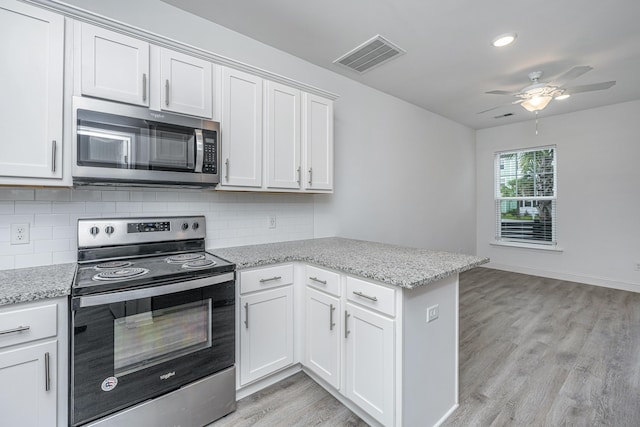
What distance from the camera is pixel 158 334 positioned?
151 centimetres

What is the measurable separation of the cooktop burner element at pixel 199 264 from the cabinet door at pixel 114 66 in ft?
3.29

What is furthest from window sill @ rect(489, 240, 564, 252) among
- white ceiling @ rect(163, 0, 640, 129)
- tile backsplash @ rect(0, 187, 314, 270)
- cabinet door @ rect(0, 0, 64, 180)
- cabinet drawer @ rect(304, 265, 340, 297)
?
cabinet door @ rect(0, 0, 64, 180)

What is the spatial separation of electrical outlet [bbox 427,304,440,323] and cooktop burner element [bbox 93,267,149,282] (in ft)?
5.11

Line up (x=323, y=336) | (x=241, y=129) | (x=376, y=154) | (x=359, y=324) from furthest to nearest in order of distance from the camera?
(x=376, y=154) < (x=241, y=129) < (x=323, y=336) < (x=359, y=324)

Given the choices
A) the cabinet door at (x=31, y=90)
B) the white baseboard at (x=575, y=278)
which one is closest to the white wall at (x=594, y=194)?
the white baseboard at (x=575, y=278)

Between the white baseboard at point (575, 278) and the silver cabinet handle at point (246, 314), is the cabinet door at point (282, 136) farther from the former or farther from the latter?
the white baseboard at point (575, 278)

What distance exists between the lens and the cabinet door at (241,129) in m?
2.08

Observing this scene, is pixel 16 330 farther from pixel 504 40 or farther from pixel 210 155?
pixel 504 40

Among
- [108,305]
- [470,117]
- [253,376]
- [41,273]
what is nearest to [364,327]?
[253,376]

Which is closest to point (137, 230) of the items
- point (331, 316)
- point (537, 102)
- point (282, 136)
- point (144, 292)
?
point (144, 292)

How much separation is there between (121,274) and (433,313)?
170 centimetres

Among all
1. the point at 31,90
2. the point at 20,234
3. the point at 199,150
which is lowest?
the point at 20,234

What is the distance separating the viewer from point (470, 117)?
495 cm

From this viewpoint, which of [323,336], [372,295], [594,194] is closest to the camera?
[372,295]
